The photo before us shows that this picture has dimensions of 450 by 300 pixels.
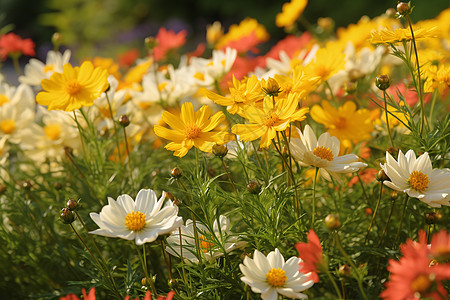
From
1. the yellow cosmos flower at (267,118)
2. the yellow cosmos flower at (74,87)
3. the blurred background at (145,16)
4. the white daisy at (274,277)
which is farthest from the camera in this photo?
the blurred background at (145,16)

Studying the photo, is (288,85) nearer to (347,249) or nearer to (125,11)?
(347,249)

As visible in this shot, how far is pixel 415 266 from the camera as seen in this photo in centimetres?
45

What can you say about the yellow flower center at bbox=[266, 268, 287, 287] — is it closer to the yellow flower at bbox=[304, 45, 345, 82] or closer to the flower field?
the flower field

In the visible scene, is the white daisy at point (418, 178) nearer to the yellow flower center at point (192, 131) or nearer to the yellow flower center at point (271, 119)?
the yellow flower center at point (271, 119)

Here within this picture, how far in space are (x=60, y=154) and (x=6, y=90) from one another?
0.26m

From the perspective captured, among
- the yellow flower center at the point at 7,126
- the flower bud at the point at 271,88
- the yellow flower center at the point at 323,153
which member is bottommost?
the yellow flower center at the point at 7,126

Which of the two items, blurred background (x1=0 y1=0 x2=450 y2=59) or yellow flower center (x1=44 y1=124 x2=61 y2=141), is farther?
blurred background (x1=0 y1=0 x2=450 y2=59)

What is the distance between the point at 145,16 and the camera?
20.8ft

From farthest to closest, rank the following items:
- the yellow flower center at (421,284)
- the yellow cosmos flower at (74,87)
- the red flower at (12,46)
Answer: the red flower at (12,46)
the yellow cosmos flower at (74,87)
the yellow flower center at (421,284)

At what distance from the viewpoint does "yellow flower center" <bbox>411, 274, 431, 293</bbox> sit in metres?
0.45

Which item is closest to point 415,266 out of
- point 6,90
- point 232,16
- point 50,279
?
point 50,279

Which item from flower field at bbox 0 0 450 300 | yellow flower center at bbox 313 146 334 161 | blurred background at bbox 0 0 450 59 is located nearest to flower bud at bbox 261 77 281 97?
flower field at bbox 0 0 450 300

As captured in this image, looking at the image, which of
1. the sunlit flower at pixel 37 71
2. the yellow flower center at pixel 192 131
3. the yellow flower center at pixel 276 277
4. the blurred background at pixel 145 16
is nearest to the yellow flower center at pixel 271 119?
the yellow flower center at pixel 192 131

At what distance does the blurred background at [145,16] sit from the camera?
4258 millimetres
